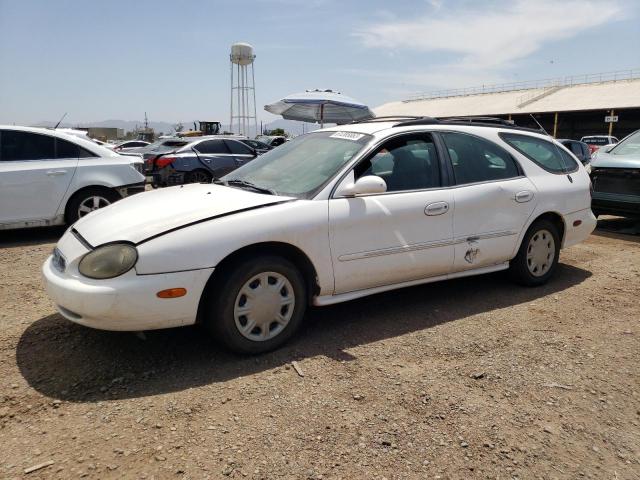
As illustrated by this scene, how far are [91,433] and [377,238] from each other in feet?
7.10

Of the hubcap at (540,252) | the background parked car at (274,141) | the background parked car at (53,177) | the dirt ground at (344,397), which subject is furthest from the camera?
the background parked car at (274,141)

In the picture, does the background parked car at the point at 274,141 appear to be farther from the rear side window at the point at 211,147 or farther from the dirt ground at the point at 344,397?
the dirt ground at the point at 344,397

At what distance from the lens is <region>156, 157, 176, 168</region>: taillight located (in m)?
11.4

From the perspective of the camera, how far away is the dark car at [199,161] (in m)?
11.5

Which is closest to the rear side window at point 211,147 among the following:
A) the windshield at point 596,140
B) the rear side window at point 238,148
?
the rear side window at point 238,148

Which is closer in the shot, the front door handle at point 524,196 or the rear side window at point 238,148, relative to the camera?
the front door handle at point 524,196

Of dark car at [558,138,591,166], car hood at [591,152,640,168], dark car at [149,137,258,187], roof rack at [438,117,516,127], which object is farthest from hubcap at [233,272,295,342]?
dark car at [558,138,591,166]

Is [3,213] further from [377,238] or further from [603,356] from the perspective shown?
[603,356]

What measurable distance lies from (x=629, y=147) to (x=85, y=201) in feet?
26.7

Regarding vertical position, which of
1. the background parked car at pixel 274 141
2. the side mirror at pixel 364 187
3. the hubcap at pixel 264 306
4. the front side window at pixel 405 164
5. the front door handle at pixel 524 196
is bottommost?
the hubcap at pixel 264 306

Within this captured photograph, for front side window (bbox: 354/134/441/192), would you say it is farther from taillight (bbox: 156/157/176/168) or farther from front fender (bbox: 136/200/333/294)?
taillight (bbox: 156/157/176/168)

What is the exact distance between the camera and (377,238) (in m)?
3.66

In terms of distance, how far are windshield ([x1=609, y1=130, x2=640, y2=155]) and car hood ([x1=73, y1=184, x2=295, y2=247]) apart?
6.60m

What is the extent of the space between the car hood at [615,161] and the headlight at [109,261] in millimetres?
6939
